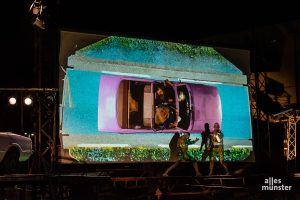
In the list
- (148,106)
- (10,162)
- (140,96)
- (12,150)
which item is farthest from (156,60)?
(10,162)

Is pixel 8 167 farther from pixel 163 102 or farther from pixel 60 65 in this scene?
pixel 163 102

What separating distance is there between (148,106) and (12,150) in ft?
13.6

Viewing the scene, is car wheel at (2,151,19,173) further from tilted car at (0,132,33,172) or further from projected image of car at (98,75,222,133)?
projected image of car at (98,75,222,133)

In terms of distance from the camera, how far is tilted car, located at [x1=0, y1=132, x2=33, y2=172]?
11.4 m

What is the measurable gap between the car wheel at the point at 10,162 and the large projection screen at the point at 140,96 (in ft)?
3.96

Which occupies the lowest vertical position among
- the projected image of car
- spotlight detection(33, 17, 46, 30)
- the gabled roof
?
the projected image of car

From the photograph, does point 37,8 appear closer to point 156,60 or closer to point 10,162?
point 156,60

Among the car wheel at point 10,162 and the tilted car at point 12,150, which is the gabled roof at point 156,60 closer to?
the tilted car at point 12,150

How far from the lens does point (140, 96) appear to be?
44.4ft

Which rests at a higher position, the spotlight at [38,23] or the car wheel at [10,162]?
the spotlight at [38,23]

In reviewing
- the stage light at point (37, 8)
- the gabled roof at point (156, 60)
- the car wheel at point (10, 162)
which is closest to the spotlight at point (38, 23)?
the stage light at point (37, 8)

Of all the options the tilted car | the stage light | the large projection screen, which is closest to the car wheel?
the tilted car

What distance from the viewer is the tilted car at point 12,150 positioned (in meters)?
11.4

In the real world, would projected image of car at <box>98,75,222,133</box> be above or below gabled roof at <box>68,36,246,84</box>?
below
